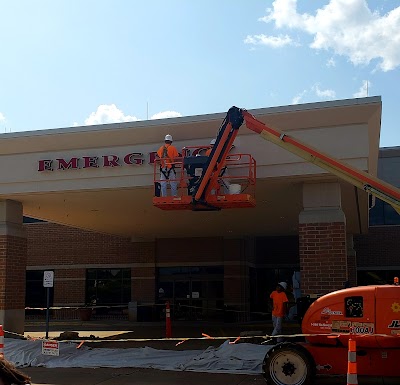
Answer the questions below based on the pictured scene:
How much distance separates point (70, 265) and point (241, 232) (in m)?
9.94

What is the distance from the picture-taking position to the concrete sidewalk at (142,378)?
419 inches

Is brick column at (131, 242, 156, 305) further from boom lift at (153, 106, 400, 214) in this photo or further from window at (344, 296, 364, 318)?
window at (344, 296, 364, 318)

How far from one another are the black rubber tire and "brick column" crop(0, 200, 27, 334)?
29.5 ft

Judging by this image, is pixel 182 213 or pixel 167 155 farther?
pixel 182 213

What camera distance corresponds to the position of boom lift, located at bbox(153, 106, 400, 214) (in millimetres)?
10602

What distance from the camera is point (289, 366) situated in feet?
31.0

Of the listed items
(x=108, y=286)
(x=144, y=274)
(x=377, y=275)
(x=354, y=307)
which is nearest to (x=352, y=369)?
(x=354, y=307)

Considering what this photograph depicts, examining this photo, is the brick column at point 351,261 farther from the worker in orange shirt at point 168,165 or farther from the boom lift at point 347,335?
the boom lift at point 347,335

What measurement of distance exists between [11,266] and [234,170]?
7180mm

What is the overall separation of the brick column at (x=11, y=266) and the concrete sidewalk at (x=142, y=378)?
3.47 metres

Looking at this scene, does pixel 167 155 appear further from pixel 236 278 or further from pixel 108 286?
pixel 108 286

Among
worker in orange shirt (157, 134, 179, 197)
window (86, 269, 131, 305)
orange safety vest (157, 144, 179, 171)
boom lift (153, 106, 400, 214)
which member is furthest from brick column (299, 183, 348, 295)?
window (86, 269, 131, 305)

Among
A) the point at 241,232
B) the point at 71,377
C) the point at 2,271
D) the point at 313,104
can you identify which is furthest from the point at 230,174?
the point at 241,232

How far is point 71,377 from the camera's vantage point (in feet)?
38.7
